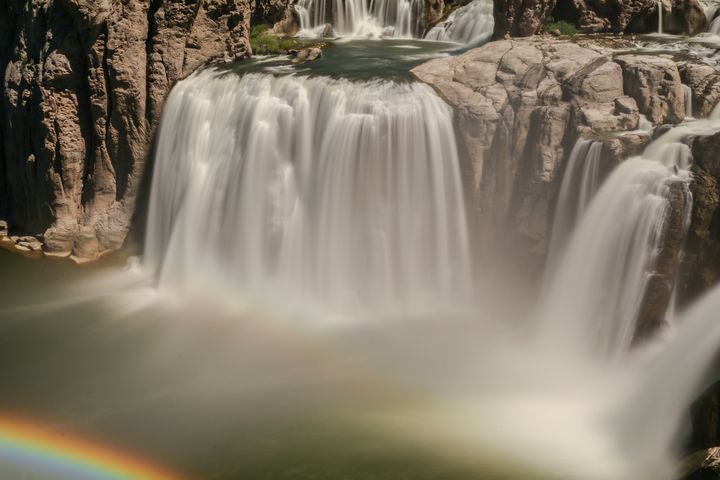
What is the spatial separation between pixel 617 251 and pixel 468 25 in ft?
30.5

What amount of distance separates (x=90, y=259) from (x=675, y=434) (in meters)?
10.6

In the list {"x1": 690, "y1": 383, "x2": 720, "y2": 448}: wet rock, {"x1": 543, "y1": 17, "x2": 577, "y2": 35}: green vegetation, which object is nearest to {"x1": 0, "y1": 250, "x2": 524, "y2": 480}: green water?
{"x1": 690, "y1": 383, "x2": 720, "y2": 448}: wet rock

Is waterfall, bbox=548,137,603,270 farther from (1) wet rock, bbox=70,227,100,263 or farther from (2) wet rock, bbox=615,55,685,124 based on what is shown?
(1) wet rock, bbox=70,227,100,263

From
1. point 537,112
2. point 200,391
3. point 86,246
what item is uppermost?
point 537,112

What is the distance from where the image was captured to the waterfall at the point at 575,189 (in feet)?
34.0

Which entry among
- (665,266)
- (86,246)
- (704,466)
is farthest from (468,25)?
(704,466)

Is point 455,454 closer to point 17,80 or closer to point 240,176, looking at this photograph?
point 240,176

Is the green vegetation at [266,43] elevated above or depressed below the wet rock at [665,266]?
above

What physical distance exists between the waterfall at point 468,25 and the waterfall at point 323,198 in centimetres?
550

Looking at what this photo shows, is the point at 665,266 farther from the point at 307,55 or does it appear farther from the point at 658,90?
the point at 307,55

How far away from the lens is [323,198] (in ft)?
40.8

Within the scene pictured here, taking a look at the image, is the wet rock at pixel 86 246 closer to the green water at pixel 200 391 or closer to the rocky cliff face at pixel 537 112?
the green water at pixel 200 391

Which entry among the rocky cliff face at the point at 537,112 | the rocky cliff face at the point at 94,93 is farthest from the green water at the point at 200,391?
the rocky cliff face at the point at 537,112

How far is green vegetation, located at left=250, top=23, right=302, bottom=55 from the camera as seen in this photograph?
53.1ft
